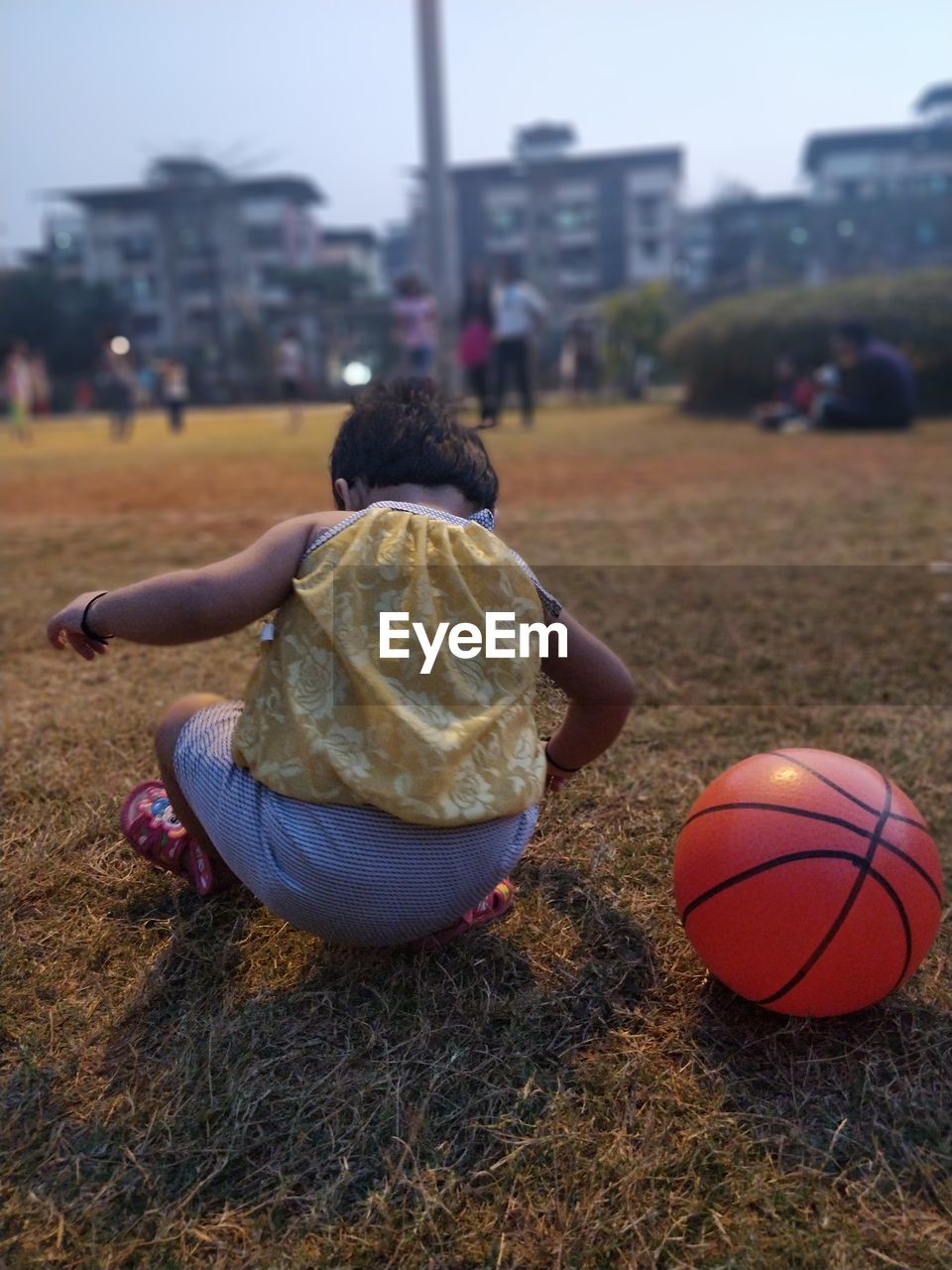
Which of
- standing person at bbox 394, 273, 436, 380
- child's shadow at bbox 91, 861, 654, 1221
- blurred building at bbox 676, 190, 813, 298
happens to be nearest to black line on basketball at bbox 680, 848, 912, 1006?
child's shadow at bbox 91, 861, 654, 1221

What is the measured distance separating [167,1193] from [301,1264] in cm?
24

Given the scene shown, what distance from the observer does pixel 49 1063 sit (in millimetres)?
1738

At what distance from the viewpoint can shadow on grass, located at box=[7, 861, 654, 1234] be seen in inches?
59.6

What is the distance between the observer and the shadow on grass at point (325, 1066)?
1513 millimetres

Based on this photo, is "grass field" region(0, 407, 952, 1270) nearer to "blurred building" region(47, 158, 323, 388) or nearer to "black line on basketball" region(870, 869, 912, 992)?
"black line on basketball" region(870, 869, 912, 992)

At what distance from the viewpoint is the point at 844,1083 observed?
1709mm

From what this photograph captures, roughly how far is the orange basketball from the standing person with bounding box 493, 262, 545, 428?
12.5m

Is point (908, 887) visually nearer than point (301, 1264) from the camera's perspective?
No

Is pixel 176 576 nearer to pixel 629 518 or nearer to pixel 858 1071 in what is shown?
pixel 858 1071

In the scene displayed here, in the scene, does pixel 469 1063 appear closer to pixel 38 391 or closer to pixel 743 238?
pixel 38 391

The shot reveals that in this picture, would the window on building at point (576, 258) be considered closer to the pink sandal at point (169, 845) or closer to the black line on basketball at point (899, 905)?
the pink sandal at point (169, 845)

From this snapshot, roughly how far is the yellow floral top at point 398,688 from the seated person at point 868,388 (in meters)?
11.6

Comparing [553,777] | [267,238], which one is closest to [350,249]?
[267,238]

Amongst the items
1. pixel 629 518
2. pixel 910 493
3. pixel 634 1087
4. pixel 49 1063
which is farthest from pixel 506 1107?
pixel 910 493
